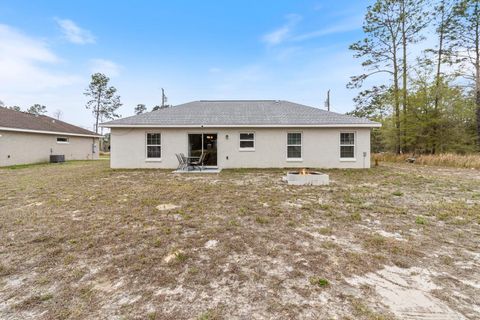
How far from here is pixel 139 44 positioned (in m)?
16.5

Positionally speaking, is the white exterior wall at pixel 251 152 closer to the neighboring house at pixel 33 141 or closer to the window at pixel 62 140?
the neighboring house at pixel 33 141

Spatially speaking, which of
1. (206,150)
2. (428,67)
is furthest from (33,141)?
(428,67)

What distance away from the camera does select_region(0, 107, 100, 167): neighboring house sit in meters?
13.2

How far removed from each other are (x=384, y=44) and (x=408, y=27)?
1689 millimetres

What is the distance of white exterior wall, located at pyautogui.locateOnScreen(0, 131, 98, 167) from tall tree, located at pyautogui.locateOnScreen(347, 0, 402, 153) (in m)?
24.6

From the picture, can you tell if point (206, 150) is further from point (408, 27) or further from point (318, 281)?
point (408, 27)

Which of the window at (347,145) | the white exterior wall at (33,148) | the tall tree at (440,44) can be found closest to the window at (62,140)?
the white exterior wall at (33,148)

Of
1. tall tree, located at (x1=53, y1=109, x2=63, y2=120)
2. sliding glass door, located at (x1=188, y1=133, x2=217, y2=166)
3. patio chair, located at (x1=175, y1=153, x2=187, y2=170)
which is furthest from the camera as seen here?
tall tree, located at (x1=53, y1=109, x2=63, y2=120)

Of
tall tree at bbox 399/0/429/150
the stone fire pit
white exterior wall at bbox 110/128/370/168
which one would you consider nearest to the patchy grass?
the stone fire pit

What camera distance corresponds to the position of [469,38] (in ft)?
50.2

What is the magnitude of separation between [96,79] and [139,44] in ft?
61.0

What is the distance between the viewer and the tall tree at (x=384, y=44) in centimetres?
1620

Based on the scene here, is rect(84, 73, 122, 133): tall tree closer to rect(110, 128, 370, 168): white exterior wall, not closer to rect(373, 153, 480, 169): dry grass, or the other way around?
rect(110, 128, 370, 168): white exterior wall

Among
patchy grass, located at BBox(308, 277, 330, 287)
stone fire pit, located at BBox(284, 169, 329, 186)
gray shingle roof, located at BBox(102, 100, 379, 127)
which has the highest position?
gray shingle roof, located at BBox(102, 100, 379, 127)
